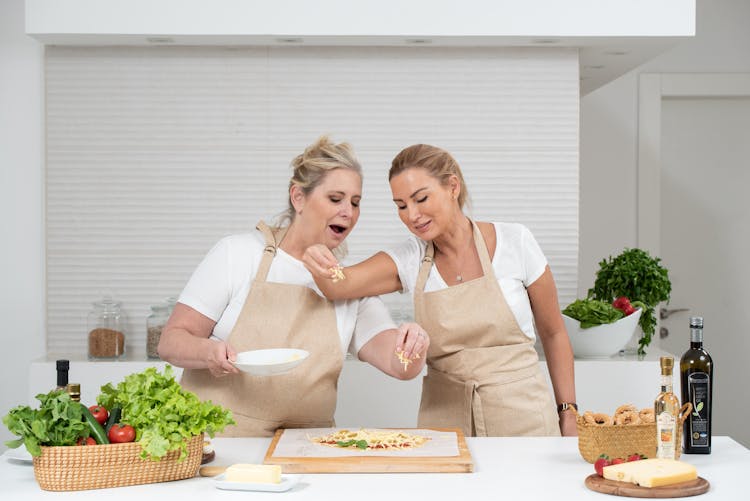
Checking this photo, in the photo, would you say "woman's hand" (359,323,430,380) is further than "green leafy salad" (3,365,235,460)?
Yes

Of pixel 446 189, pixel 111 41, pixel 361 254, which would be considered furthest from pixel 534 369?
pixel 111 41

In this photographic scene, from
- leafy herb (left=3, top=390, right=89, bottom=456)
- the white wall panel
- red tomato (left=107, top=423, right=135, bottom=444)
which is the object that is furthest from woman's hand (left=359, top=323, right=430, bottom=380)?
the white wall panel

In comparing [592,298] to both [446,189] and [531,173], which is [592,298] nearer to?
[531,173]

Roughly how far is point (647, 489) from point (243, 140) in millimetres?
2441

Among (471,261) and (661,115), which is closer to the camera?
(471,261)

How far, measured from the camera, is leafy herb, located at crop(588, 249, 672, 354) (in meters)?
3.87

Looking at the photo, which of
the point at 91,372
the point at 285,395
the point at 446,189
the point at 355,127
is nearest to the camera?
the point at 285,395

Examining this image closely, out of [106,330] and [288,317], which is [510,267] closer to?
[288,317]

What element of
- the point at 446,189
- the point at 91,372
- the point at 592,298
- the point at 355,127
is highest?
the point at 355,127

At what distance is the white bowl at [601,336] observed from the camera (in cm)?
371

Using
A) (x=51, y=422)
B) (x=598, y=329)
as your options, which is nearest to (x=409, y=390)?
(x=598, y=329)

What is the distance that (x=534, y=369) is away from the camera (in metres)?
2.85

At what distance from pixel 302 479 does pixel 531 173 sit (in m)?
2.19

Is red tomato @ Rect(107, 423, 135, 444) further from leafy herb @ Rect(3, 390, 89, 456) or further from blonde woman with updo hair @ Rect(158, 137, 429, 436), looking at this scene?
blonde woman with updo hair @ Rect(158, 137, 429, 436)
